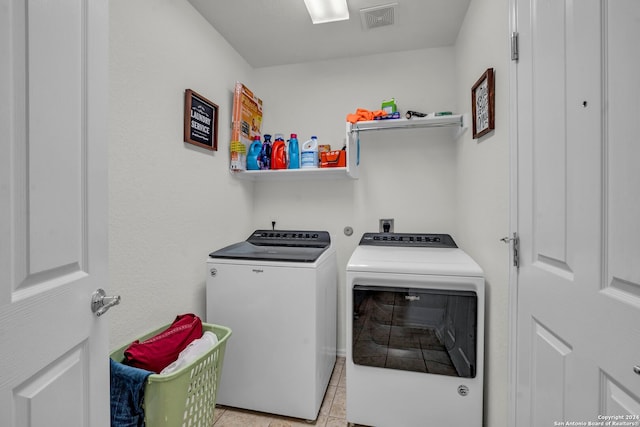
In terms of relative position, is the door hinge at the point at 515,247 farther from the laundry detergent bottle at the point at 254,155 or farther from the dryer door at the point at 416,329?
the laundry detergent bottle at the point at 254,155

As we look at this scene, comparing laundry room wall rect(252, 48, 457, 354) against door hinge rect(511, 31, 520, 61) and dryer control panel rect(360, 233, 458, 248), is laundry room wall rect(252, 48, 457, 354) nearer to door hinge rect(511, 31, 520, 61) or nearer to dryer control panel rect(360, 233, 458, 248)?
dryer control panel rect(360, 233, 458, 248)

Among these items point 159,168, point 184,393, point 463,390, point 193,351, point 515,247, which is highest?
point 159,168

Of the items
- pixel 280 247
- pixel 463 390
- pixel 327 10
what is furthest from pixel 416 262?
pixel 327 10

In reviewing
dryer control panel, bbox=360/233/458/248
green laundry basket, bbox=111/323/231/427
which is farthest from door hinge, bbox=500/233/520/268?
green laundry basket, bbox=111/323/231/427

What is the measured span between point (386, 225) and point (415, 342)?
0.98m

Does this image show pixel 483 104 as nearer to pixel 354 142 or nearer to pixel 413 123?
pixel 413 123

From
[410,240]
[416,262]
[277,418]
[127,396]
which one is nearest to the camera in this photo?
[127,396]

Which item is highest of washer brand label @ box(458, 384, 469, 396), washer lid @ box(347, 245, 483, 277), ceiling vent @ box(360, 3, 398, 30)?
ceiling vent @ box(360, 3, 398, 30)

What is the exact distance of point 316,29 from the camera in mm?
1971

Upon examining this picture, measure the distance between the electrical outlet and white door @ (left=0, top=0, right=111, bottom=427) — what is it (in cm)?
184

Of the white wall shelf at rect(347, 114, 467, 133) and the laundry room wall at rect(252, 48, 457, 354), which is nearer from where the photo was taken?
the white wall shelf at rect(347, 114, 467, 133)

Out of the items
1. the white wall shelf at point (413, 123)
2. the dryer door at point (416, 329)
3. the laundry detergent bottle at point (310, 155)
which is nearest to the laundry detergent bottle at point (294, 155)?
the laundry detergent bottle at point (310, 155)

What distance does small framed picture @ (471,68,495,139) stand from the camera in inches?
52.2

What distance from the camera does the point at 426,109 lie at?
2.20 metres
